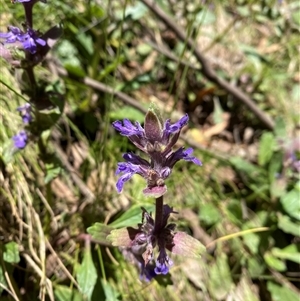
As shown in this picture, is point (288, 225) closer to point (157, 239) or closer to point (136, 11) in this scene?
point (157, 239)

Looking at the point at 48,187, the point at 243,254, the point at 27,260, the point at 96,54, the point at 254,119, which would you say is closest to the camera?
the point at 27,260

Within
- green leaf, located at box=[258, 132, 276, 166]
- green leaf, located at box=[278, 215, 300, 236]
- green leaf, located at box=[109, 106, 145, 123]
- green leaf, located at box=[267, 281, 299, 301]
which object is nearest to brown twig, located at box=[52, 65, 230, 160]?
green leaf, located at box=[109, 106, 145, 123]

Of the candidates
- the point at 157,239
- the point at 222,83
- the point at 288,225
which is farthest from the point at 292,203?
the point at 157,239

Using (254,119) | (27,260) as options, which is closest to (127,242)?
(27,260)

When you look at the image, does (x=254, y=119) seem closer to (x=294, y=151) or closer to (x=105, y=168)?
(x=294, y=151)

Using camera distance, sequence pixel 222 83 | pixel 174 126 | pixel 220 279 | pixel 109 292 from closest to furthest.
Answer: pixel 174 126, pixel 109 292, pixel 220 279, pixel 222 83

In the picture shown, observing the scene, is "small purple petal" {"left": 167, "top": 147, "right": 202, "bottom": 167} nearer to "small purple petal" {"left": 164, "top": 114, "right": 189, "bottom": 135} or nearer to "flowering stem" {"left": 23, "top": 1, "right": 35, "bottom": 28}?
"small purple petal" {"left": 164, "top": 114, "right": 189, "bottom": 135}

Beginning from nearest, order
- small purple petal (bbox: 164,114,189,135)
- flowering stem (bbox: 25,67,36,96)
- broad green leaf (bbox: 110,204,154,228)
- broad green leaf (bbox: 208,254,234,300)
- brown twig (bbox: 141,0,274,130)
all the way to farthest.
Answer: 1. small purple petal (bbox: 164,114,189,135)
2. flowering stem (bbox: 25,67,36,96)
3. broad green leaf (bbox: 110,204,154,228)
4. broad green leaf (bbox: 208,254,234,300)
5. brown twig (bbox: 141,0,274,130)
